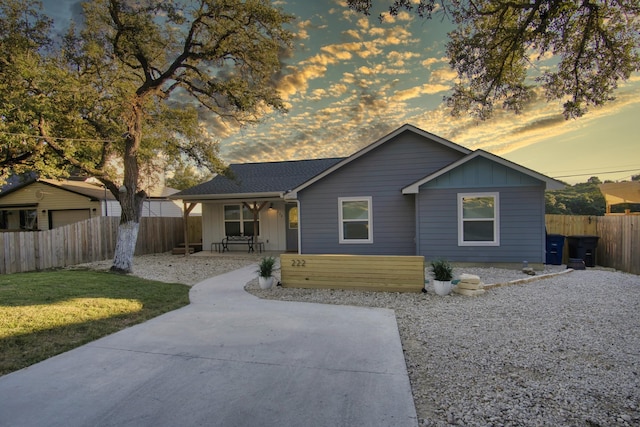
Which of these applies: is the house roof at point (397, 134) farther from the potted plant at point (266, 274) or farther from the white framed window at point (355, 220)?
the potted plant at point (266, 274)

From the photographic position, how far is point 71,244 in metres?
12.1

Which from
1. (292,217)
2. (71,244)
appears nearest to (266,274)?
(292,217)

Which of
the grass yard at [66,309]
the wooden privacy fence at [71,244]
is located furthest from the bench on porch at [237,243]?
the grass yard at [66,309]

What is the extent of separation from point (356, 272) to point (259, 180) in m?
9.58

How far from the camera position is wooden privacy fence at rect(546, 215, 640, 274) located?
9633mm

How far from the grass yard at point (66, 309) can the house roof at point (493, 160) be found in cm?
686

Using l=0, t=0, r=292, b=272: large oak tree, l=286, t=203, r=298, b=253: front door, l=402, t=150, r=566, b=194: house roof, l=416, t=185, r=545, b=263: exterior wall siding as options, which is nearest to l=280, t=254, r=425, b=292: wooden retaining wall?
l=416, t=185, r=545, b=263: exterior wall siding

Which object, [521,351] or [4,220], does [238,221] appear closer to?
[521,351]

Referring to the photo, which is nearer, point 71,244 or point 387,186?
point 387,186

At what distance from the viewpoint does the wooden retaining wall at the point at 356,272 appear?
23.0 feet

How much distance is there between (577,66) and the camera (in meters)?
6.10

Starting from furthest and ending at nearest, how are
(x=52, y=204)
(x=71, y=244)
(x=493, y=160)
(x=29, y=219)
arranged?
(x=29, y=219), (x=52, y=204), (x=71, y=244), (x=493, y=160)

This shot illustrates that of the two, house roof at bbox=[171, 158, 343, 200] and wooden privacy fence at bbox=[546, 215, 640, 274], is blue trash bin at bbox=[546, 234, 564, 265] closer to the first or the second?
wooden privacy fence at bbox=[546, 215, 640, 274]

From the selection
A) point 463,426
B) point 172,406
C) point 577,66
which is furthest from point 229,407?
point 577,66
